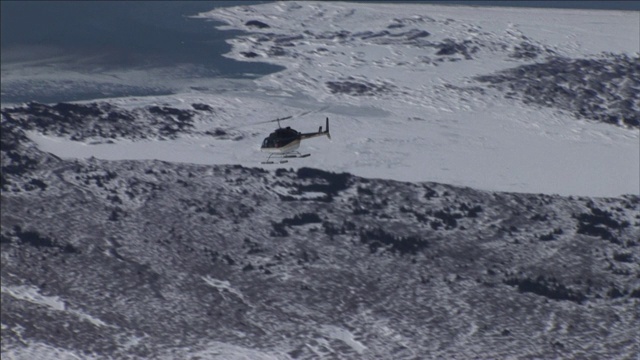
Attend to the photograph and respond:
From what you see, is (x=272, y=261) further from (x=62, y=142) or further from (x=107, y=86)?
(x=107, y=86)

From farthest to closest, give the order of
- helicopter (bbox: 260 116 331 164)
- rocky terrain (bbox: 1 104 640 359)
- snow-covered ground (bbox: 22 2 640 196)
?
snow-covered ground (bbox: 22 2 640 196), helicopter (bbox: 260 116 331 164), rocky terrain (bbox: 1 104 640 359)

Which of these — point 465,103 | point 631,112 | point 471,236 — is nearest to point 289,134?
point 471,236

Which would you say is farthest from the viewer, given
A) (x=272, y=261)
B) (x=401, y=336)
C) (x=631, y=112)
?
(x=631, y=112)

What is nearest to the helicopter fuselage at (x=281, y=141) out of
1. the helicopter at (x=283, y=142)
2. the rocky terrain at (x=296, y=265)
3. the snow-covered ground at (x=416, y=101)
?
the helicopter at (x=283, y=142)

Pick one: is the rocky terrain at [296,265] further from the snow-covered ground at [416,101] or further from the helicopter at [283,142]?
the helicopter at [283,142]

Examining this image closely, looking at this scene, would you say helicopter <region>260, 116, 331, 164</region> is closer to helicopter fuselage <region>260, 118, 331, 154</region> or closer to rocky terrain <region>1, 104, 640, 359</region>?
helicopter fuselage <region>260, 118, 331, 154</region>

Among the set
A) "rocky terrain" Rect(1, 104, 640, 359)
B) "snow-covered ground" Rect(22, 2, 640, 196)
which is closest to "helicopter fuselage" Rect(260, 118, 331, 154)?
"rocky terrain" Rect(1, 104, 640, 359)

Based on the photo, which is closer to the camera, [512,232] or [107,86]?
[512,232]

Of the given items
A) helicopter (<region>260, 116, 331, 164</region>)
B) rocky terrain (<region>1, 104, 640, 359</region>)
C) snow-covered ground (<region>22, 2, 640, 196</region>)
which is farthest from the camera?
snow-covered ground (<region>22, 2, 640, 196</region>)
